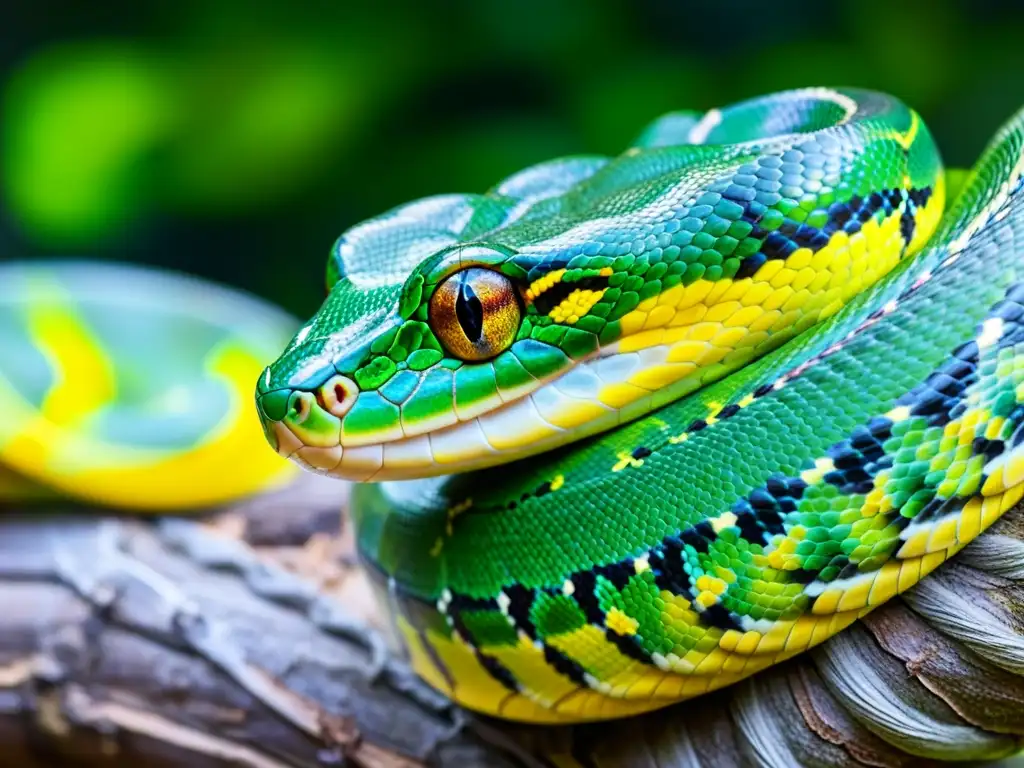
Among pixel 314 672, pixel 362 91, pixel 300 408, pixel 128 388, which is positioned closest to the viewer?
pixel 300 408

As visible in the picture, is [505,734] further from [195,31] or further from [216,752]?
[195,31]

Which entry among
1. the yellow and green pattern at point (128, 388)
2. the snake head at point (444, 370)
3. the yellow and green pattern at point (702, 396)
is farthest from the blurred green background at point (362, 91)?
the snake head at point (444, 370)

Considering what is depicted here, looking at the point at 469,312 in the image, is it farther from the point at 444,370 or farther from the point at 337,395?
the point at 337,395

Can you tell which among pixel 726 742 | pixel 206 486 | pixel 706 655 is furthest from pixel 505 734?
pixel 206 486

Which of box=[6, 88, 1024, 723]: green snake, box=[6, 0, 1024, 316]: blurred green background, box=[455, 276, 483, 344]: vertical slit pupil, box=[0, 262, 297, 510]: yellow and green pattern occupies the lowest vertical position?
box=[6, 88, 1024, 723]: green snake

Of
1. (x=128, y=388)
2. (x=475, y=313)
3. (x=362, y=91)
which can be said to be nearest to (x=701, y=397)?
(x=475, y=313)

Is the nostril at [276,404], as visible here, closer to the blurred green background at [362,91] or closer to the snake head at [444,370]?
the snake head at [444,370]

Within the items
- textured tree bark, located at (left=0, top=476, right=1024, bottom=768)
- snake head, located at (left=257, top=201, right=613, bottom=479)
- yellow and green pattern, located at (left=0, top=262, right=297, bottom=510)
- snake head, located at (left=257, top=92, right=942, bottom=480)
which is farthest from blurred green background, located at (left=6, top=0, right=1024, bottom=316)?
snake head, located at (left=257, top=201, right=613, bottom=479)

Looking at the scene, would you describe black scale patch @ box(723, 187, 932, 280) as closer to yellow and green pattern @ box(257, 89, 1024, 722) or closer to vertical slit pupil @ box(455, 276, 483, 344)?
yellow and green pattern @ box(257, 89, 1024, 722)
